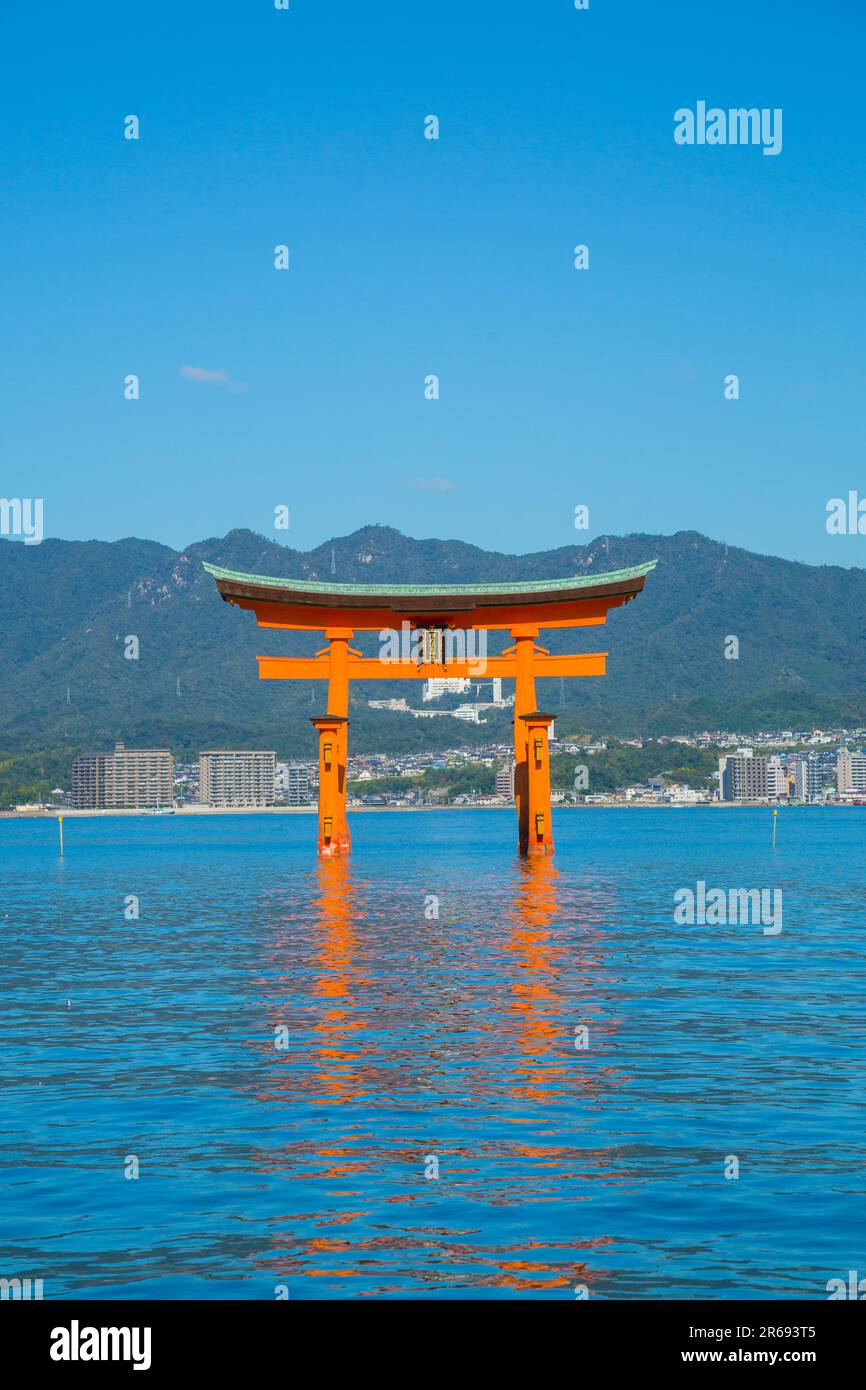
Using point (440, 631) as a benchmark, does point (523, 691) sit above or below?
below

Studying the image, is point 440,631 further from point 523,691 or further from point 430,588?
point 523,691

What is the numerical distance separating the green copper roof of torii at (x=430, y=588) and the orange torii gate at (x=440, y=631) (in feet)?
0.15

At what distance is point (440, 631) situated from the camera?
2104 inches

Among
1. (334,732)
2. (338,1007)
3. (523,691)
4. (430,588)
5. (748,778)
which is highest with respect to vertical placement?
(430,588)

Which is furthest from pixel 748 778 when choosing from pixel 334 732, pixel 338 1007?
pixel 338 1007

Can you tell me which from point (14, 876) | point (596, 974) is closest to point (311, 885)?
point (14, 876)

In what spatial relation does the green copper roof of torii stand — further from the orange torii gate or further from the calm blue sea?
the calm blue sea

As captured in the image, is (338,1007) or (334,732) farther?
(334,732)

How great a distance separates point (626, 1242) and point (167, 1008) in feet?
38.4

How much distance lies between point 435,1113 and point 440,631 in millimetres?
41098

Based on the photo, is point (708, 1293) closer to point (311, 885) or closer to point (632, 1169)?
point (632, 1169)

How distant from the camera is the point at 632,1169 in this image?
10.9 m

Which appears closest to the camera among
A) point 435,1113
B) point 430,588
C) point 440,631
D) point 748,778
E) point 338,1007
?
point 435,1113

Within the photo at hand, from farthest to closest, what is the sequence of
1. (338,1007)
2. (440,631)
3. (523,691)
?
(440,631) < (523,691) < (338,1007)
